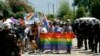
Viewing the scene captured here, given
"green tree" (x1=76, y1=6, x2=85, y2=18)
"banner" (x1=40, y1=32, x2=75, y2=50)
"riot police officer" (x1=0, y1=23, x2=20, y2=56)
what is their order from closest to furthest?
1. "riot police officer" (x1=0, y1=23, x2=20, y2=56)
2. "banner" (x1=40, y1=32, x2=75, y2=50)
3. "green tree" (x1=76, y1=6, x2=85, y2=18)

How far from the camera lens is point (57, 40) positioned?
28641mm

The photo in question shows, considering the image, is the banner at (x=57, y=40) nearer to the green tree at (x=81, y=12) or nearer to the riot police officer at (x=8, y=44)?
the riot police officer at (x=8, y=44)

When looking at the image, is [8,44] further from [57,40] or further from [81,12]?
[81,12]

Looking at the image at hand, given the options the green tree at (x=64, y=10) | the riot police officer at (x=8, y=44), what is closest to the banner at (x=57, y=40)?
the riot police officer at (x=8, y=44)

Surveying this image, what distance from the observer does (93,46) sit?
2862 centimetres

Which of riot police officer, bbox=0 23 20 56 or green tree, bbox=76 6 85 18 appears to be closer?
riot police officer, bbox=0 23 20 56

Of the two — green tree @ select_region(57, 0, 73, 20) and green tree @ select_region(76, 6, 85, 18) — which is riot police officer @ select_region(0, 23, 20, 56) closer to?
green tree @ select_region(76, 6, 85, 18)

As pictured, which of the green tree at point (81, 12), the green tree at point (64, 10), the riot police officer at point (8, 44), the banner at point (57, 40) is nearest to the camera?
the riot police officer at point (8, 44)

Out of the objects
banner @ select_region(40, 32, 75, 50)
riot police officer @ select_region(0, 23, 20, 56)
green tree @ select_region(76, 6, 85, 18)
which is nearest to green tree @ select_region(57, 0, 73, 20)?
green tree @ select_region(76, 6, 85, 18)

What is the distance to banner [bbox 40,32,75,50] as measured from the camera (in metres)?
28.2

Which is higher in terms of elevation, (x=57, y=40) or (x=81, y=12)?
(x=57, y=40)

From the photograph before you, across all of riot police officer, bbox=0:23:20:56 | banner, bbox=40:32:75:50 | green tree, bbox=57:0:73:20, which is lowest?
green tree, bbox=57:0:73:20

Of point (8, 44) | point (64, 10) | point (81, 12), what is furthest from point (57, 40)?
point (64, 10)

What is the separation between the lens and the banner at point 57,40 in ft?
92.6
